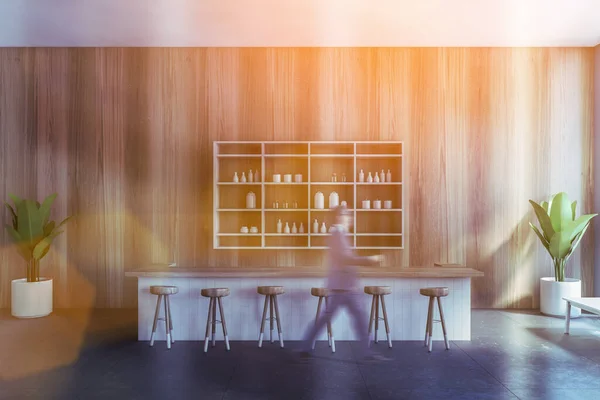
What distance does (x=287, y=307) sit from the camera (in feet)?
16.7

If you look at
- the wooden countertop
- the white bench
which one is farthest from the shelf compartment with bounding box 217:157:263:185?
the white bench

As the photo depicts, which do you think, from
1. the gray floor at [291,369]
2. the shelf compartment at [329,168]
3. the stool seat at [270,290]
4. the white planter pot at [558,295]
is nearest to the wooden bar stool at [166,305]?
the gray floor at [291,369]

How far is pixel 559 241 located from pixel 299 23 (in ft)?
14.5

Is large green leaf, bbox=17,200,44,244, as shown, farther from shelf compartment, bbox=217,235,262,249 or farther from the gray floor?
shelf compartment, bbox=217,235,262,249

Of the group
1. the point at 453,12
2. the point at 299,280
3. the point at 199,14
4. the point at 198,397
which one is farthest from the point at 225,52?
the point at 198,397

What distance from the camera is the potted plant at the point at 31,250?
598 centimetres

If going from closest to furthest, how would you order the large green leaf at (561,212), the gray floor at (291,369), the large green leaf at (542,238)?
the gray floor at (291,369)
the large green leaf at (561,212)
the large green leaf at (542,238)

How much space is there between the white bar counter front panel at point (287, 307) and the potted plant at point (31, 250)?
1.93 m

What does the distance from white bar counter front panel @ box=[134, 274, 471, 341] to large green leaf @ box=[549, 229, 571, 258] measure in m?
1.84

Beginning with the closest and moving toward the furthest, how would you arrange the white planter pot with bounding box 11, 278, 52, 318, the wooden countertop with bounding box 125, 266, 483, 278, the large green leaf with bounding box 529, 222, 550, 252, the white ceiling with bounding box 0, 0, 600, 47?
the wooden countertop with bounding box 125, 266, 483, 278 → the white ceiling with bounding box 0, 0, 600, 47 → the white planter pot with bounding box 11, 278, 52, 318 → the large green leaf with bounding box 529, 222, 550, 252

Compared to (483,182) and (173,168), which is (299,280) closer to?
(173,168)

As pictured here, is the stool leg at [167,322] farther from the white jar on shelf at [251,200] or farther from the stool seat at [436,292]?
the stool seat at [436,292]

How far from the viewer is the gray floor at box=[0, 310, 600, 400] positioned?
11.8 feet

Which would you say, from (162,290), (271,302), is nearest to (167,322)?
(162,290)
